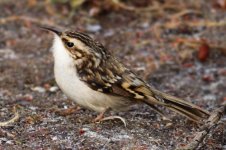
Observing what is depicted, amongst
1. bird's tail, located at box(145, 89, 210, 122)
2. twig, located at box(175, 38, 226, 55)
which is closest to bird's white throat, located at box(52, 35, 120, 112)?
bird's tail, located at box(145, 89, 210, 122)

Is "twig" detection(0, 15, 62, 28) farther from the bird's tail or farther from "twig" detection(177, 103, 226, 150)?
"twig" detection(177, 103, 226, 150)

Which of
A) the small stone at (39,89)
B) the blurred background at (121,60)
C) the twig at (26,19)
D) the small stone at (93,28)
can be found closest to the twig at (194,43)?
the blurred background at (121,60)

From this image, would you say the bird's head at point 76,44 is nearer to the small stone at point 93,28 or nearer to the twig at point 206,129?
the twig at point 206,129

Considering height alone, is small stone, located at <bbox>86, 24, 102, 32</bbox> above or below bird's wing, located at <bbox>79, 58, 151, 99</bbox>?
above

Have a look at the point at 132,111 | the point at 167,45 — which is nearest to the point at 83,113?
the point at 132,111

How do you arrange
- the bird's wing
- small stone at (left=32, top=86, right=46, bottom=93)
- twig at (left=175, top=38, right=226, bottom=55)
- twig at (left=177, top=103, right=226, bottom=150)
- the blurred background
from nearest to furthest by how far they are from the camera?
twig at (left=177, top=103, right=226, bottom=150) → the blurred background → the bird's wing → small stone at (left=32, top=86, right=46, bottom=93) → twig at (left=175, top=38, right=226, bottom=55)

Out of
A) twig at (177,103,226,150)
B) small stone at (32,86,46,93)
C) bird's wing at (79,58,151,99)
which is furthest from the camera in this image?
small stone at (32,86,46,93)

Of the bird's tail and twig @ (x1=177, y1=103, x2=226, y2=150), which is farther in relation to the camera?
the bird's tail
